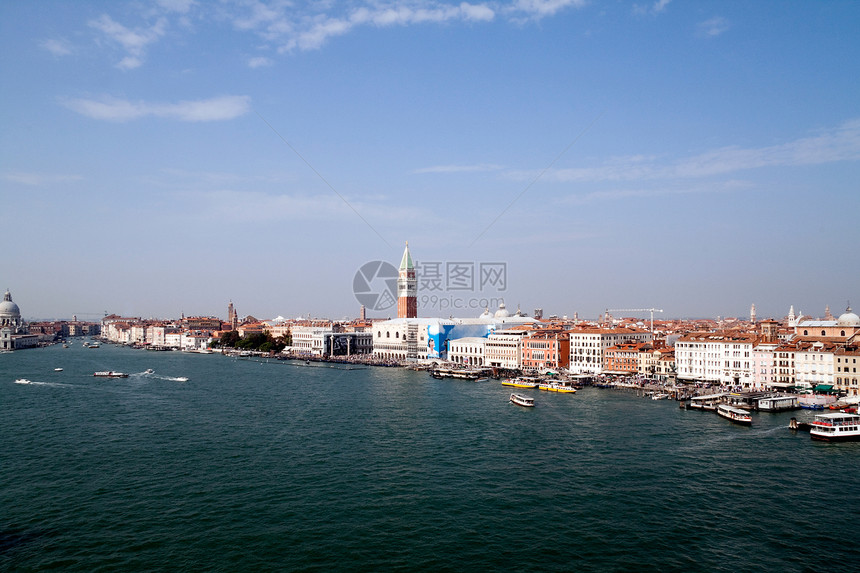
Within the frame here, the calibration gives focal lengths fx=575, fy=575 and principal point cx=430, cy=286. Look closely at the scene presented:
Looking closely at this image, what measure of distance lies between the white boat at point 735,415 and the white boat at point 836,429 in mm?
1814

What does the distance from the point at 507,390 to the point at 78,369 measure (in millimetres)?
23420

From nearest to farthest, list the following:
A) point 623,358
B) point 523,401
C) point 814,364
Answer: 1. point 523,401
2. point 814,364
3. point 623,358

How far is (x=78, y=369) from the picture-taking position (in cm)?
3122

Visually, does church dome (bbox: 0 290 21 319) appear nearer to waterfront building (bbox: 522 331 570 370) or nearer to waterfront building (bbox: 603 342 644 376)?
waterfront building (bbox: 522 331 570 370)

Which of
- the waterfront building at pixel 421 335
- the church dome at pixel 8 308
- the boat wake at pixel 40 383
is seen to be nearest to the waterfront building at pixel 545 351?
the waterfront building at pixel 421 335

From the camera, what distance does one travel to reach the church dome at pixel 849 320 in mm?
25797

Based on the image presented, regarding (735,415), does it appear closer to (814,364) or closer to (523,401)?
(523,401)

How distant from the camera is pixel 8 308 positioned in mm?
67562

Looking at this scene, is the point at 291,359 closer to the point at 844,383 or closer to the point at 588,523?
the point at 844,383

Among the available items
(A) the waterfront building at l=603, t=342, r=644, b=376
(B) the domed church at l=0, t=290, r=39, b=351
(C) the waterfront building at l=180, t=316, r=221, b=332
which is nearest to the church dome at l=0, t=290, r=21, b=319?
(B) the domed church at l=0, t=290, r=39, b=351

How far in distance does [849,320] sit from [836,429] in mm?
15343

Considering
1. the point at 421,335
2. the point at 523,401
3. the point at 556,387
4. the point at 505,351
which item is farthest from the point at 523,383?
the point at 421,335

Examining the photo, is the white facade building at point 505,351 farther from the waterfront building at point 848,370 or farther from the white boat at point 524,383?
the waterfront building at point 848,370

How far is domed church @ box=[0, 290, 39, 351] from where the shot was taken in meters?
55.0
